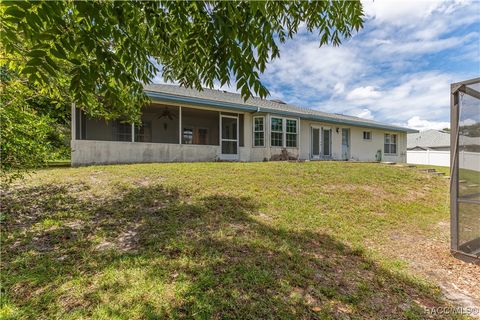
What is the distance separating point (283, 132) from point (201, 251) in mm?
12331

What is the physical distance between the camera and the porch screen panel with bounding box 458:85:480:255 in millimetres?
4117

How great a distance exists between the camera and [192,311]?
2447 millimetres

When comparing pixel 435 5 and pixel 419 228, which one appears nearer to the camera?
pixel 435 5

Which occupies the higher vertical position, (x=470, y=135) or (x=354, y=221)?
(x=470, y=135)

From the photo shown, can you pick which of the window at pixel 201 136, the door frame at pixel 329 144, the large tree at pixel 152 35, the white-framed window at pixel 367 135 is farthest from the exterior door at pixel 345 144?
the large tree at pixel 152 35

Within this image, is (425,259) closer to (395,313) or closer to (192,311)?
(395,313)

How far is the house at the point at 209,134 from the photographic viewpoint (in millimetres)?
11281

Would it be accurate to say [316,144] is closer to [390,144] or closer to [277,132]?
[277,132]

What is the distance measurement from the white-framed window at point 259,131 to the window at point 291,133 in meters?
1.74

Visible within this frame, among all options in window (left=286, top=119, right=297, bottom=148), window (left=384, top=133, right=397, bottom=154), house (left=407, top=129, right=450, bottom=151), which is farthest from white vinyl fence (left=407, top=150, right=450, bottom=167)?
window (left=286, top=119, right=297, bottom=148)

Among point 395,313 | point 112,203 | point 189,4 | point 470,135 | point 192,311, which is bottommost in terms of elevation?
point 395,313

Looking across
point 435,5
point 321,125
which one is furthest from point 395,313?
point 321,125

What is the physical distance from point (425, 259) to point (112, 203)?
20.0 ft

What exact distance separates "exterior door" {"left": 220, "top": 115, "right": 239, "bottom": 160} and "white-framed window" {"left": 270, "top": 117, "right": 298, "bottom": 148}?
216 cm
